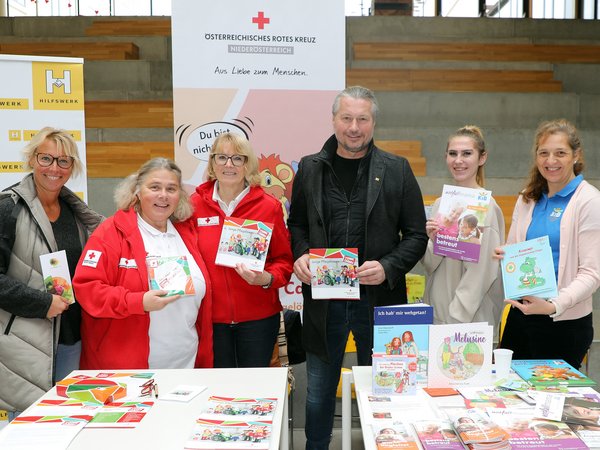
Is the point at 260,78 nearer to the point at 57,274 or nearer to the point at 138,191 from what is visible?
the point at 138,191

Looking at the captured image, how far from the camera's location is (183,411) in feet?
6.26

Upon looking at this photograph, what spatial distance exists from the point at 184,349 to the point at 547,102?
6.04m

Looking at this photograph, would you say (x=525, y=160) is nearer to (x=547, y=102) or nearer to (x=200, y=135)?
(x=547, y=102)

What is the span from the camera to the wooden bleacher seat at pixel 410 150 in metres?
5.99

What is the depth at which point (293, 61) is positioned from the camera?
11.9ft

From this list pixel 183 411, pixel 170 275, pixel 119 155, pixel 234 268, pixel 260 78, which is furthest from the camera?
pixel 119 155

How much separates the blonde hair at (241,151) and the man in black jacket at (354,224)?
9.2 inches

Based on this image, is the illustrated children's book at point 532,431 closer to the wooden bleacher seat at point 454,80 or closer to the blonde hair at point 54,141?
the blonde hair at point 54,141

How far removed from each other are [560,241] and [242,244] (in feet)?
4.73

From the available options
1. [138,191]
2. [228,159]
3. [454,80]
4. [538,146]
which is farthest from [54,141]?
[454,80]

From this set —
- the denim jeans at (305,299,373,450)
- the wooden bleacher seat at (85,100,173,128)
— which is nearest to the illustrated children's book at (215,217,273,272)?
the denim jeans at (305,299,373,450)

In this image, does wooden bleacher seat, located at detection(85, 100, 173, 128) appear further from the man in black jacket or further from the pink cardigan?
the pink cardigan

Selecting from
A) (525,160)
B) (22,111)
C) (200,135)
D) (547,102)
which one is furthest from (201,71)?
(547,102)

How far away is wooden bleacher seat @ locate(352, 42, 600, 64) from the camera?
776 centimetres
